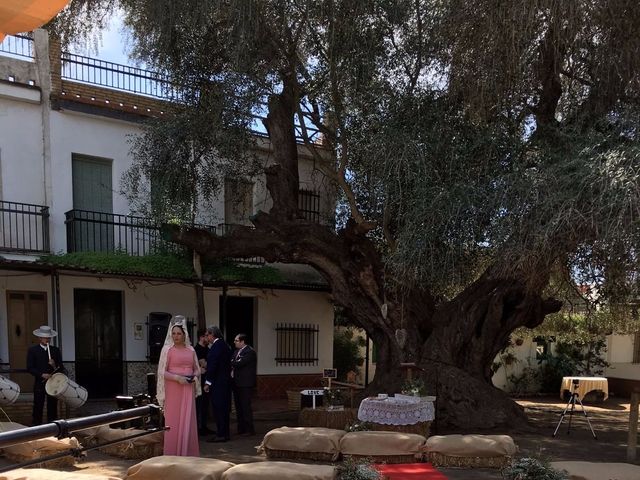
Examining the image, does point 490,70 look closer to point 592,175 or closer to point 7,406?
point 592,175

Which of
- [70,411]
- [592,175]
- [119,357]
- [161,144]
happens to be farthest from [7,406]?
[592,175]

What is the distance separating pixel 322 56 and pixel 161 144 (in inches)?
133

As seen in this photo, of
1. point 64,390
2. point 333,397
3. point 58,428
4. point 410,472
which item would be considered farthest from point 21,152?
point 58,428

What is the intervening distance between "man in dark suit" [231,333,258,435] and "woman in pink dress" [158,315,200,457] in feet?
6.99

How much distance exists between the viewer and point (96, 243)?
487 inches

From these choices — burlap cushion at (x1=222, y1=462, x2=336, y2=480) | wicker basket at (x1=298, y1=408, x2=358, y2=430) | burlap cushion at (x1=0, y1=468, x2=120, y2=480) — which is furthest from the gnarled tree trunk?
→ burlap cushion at (x1=0, y1=468, x2=120, y2=480)

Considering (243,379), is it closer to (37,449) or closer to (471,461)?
(37,449)

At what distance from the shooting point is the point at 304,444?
278 inches

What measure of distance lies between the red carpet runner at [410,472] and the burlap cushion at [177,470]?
1846 mm

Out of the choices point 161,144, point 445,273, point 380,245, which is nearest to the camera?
point 445,273

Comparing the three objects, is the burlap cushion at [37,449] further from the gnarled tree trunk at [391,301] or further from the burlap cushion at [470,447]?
the gnarled tree trunk at [391,301]

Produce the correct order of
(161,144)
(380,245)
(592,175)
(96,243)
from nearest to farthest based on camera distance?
(592,175) < (161,144) < (380,245) < (96,243)

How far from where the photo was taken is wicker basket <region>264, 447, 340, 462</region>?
701 centimetres

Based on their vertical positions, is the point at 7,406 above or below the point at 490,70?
below
